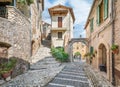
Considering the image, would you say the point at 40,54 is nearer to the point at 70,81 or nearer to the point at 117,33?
the point at 70,81

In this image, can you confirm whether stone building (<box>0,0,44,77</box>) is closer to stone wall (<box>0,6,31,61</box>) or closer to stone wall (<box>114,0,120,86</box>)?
stone wall (<box>0,6,31,61</box>)

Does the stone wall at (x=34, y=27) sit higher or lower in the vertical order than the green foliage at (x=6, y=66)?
higher

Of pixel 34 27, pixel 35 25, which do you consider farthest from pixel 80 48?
pixel 34 27

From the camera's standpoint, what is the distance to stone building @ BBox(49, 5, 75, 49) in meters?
30.5

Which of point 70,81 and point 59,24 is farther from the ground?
point 59,24

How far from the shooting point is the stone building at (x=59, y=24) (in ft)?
100

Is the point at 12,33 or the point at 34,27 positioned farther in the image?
the point at 34,27

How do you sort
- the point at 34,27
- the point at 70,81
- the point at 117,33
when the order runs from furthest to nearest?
the point at 34,27, the point at 70,81, the point at 117,33

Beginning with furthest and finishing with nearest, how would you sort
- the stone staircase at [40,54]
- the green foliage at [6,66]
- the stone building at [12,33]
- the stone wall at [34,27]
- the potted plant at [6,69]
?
the stone wall at [34,27]
the stone staircase at [40,54]
the stone building at [12,33]
the green foliage at [6,66]
the potted plant at [6,69]

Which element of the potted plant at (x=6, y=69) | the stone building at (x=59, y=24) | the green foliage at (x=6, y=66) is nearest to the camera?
the potted plant at (x=6, y=69)

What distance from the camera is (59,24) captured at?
3092cm

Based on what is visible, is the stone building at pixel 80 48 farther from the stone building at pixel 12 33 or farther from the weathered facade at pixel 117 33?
the weathered facade at pixel 117 33

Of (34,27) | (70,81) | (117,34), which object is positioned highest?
(34,27)

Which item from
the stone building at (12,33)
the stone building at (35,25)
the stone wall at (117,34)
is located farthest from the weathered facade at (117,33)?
the stone building at (35,25)
